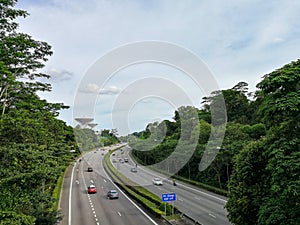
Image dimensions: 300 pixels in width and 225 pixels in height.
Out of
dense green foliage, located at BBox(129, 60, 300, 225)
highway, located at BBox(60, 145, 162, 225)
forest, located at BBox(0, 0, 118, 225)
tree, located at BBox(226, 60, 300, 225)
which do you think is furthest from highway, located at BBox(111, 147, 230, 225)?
forest, located at BBox(0, 0, 118, 225)

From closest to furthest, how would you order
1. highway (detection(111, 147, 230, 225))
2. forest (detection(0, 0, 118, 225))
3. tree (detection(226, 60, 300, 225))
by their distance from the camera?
tree (detection(226, 60, 300, 225)), forest (detection(0, 0, 118, 225)), highway (detection(111, 147, 230, 225))

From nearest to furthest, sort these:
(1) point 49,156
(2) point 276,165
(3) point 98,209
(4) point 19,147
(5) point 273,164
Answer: (2) point 276,165 → (5) point 273,164 → (4) point 19,147 → (1) point 49,156 → (3) point 98,209

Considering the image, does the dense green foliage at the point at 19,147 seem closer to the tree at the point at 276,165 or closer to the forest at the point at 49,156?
the forest at the point at 49,156

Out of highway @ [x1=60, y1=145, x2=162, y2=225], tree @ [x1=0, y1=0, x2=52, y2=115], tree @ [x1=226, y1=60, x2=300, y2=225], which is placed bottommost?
highway @ [x1=60, y1=145, x2=162, y2=225]

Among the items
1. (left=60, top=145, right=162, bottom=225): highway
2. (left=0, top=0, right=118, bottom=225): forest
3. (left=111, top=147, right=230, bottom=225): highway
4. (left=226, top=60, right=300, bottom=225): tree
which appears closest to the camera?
(left=226, top=60, right=300, bottom=225): tree

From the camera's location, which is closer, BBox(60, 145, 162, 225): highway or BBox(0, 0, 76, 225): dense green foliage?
BBox(0, 0, 76, 225): dense green foliage

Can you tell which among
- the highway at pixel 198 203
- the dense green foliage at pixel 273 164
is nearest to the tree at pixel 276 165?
Answer: the dense green foliage at pixel 273 164

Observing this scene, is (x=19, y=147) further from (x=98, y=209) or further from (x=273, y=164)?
(x=273, y=164)

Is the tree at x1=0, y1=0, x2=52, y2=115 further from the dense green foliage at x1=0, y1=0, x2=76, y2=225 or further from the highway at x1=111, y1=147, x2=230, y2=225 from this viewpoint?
the highway at x1=111, y1=147, x2=230, y2=225

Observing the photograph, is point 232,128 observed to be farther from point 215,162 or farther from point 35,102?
point 35,102

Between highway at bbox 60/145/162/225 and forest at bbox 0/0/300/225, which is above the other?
forest at bbox 0/0/300/225

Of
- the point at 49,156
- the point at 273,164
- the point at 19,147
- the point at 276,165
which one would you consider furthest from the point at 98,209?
the point at 276,165

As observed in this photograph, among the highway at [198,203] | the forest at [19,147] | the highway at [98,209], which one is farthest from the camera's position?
the highway at [198,203]

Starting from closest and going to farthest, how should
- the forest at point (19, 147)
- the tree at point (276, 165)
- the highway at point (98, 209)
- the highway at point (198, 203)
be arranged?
the tree at point (276, 165), the forest at point (19, 147), the highway at point (98, 209), the highway at point (198, 203)
